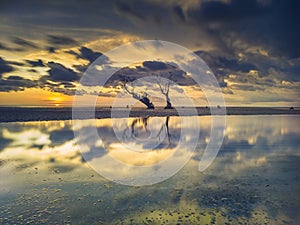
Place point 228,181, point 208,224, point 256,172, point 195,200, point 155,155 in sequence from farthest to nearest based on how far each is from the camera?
point 155,155 → point 256,172 → point 228,181 → point 195,200 → point 208,224

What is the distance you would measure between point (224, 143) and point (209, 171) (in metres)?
8.95

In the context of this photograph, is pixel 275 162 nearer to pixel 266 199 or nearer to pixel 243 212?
pixel 266 199

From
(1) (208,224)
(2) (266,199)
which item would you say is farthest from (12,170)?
(2) (266,199)

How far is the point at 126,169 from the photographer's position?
13.4m

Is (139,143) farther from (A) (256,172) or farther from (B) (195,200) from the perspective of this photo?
(B) (195,200)

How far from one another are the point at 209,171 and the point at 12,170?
9.62 meters

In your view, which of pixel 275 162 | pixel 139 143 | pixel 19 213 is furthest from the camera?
pixel 139 143

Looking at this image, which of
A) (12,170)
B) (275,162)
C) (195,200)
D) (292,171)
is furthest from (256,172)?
(12,170)

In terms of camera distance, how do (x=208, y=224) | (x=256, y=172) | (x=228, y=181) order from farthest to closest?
1. (x=256, y=172)
2. (x=228, y=181)
3. (x=208, y=224)

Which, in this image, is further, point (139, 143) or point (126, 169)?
point (139, 143)

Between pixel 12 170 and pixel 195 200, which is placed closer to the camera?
pixel 195 200

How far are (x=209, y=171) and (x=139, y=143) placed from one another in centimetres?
917

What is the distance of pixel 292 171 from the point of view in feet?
43.2

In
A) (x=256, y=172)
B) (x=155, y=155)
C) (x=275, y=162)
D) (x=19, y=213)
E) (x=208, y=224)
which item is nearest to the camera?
(x=208, y=224)
